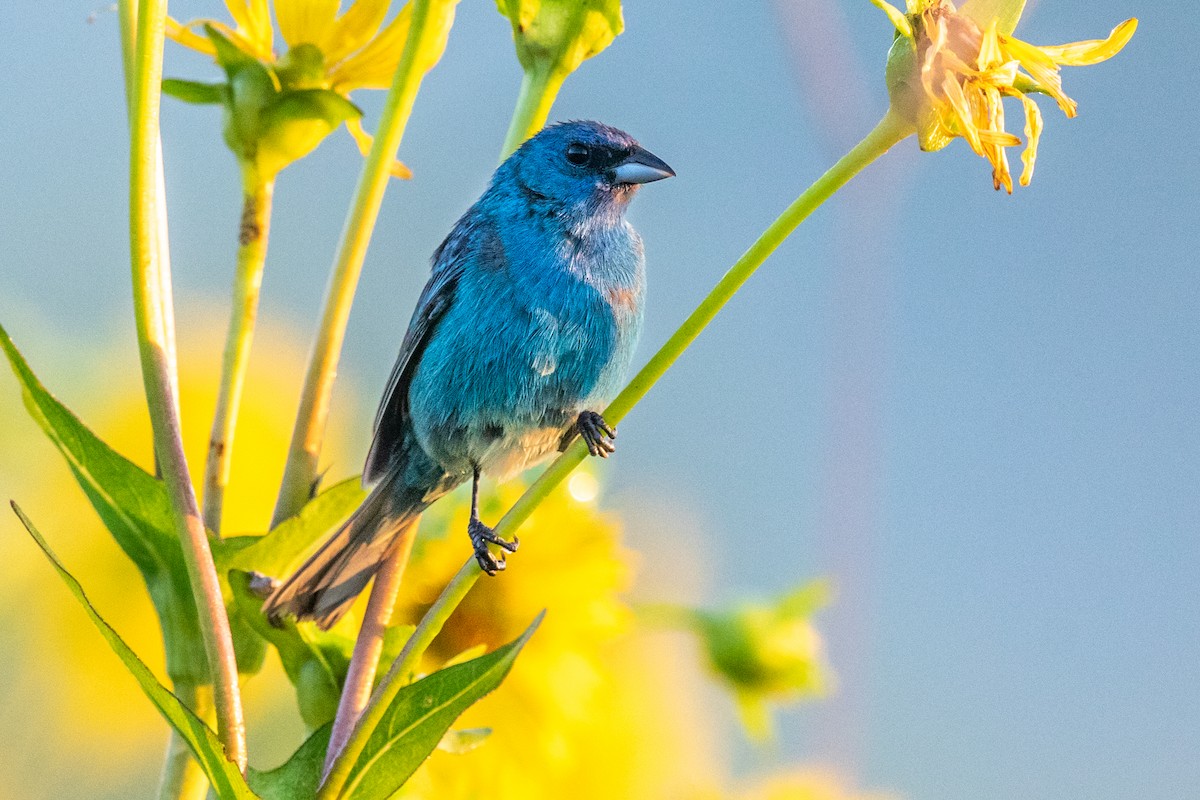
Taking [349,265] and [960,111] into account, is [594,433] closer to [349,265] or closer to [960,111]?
[349,265]

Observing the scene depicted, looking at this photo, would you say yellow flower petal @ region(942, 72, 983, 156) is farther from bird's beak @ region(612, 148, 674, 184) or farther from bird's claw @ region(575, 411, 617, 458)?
bird's beak @ region(612, 148, 674, 184)

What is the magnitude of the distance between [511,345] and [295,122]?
12.9 inches

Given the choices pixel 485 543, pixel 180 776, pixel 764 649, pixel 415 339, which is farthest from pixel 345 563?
pixel 764 649

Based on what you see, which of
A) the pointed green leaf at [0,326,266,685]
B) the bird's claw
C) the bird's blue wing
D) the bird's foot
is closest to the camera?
the pointed green leaf at [0,326,266,685]

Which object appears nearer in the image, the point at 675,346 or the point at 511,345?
the point at 675,346

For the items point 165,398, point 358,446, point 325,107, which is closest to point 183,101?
point 325,107

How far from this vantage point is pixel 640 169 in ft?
3.55

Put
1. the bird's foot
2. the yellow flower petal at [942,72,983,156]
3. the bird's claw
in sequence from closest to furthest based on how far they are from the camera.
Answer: the yellow flower petal at [942,72,983,156] → the bird's foot → the bird's claw

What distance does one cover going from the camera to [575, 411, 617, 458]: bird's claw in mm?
869

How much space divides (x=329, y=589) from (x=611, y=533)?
9.6 inches

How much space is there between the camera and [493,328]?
100 centimetres

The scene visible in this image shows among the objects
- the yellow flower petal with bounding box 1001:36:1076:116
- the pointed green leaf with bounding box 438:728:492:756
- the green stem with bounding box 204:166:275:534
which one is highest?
the yellow flower petal with bounding box 1001:36:1076:116

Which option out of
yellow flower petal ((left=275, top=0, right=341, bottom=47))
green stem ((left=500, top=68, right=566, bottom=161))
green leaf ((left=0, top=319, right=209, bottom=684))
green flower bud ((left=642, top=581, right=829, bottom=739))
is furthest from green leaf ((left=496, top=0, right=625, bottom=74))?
green flower bud ((left=642, top=581, right=829, bottom=739))

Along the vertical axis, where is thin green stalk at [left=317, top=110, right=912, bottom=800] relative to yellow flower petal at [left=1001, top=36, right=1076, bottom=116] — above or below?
below
